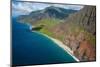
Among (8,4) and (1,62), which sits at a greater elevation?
(8,4)

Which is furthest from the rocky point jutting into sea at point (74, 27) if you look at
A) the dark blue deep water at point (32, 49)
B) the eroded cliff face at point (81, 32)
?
the dark blue deep water at point (32, 49)

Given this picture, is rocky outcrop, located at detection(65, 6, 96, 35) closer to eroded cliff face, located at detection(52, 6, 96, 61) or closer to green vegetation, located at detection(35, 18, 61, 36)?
eroded cliff face, located at detection(52, 6, 96, 61)

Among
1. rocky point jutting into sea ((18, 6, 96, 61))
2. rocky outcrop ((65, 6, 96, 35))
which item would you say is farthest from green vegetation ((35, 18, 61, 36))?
rocky outcrop ((65, 6, 96, 35))

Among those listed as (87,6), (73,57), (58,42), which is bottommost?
(73,57)

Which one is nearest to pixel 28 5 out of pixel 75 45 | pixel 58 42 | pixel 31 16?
pixel 31 16

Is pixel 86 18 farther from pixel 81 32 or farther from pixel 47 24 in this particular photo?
pixel 47 24

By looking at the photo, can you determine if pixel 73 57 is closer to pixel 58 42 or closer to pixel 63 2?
pixel 58 42

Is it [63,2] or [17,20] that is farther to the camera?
[63,2]
